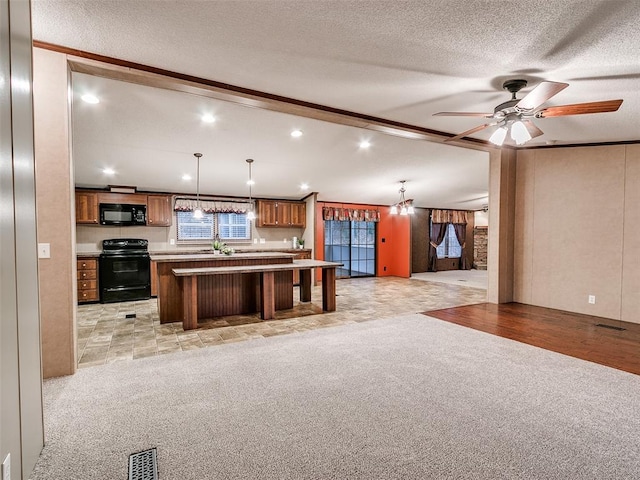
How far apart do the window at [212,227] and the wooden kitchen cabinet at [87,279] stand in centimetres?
180

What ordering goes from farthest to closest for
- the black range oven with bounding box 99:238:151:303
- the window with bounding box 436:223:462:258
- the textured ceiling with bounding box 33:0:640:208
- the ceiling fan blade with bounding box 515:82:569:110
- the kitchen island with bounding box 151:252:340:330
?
the window with bounding box 436:223:462:258 → the black range oven with bounding box 99:238:151:303 → the kitchen island with bounding box 151:252:340:330 → the ceiling fan blade with bounding box 515:82:569:110 → the textured ceiling with bounding box 33:0:640:208

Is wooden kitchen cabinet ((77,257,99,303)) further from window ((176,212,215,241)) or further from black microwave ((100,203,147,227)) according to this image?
window ((176,212,215,241))

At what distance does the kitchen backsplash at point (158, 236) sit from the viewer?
6.50 m

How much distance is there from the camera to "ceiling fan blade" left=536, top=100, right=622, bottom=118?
2535 mm

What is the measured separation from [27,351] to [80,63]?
7.70ft

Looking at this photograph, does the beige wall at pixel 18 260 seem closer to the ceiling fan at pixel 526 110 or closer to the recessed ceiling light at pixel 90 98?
the recessed ceiling light at pixel 90 98

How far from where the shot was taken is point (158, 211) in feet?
22.7

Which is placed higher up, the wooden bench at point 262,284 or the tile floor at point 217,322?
the wooden bench at point 262,284

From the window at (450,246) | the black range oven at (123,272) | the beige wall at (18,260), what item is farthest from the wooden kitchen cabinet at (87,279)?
the window at (450,246)

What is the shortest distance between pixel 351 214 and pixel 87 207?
6.35 metres

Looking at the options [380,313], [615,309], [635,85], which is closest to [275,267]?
[380,313]

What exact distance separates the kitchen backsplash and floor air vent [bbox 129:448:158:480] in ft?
19.7

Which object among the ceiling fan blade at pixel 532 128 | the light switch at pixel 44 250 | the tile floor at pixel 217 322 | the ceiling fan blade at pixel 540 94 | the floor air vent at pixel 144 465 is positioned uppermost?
the ceiling fan blade at pixel 540 94

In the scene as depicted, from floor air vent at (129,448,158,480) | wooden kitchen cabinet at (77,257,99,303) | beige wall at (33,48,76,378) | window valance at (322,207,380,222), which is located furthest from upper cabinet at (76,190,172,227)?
floor air vent at (129,448,158,480)
